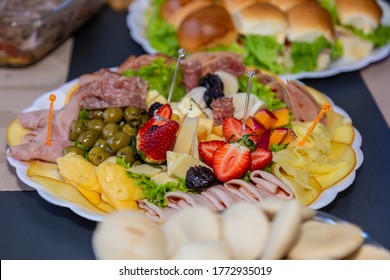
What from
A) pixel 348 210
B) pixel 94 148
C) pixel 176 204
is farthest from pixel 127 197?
pixel 348 210

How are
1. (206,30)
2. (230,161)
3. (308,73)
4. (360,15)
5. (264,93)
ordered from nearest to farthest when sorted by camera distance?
(230,161), (264,93), (308,73), (206,30), (360,15)

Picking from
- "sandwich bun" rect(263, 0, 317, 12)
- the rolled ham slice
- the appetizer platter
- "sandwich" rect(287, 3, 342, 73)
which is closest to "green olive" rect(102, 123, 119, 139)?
the appetizer platter

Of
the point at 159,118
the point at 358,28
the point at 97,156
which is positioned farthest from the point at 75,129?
the point at 358,28

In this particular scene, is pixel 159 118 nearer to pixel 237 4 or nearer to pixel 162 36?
pixel 162 36

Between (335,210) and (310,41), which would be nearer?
(335,210)

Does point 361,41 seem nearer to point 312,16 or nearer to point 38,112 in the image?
point 312,16

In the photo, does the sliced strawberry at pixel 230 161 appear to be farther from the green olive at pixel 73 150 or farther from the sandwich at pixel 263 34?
the sandwich at pixel 263 34

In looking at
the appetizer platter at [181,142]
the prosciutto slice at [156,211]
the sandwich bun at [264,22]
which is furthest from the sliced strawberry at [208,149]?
the sandwich bun at [264,22]
